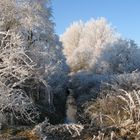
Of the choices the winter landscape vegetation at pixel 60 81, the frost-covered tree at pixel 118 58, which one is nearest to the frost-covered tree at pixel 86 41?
the winter landscape vegetation at pixel 60 81

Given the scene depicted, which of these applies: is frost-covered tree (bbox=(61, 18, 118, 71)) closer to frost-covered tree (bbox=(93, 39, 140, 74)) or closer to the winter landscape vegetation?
the winter landscape vegetation

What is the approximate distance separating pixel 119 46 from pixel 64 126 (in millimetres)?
45416

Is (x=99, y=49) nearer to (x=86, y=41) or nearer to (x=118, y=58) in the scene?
(x=86, y=41)

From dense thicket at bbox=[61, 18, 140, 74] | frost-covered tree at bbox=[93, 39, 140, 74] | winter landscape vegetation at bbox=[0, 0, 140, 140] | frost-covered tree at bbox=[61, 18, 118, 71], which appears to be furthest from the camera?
frost-covered tree at bbox=[61, 18, 118, 71]

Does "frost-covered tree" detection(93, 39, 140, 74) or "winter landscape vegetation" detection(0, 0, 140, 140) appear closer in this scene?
"winter landscape vegetation" detection(0, 0, 140, 140)

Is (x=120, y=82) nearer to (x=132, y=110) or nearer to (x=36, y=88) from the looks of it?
(x=36, y=88)

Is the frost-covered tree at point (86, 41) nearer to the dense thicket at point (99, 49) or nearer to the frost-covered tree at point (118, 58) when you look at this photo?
the dense thicket at point (99, 49)

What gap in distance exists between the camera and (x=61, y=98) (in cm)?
3312

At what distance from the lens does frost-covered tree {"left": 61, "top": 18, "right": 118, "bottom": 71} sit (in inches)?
2377

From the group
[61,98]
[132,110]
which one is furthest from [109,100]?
[61,98]

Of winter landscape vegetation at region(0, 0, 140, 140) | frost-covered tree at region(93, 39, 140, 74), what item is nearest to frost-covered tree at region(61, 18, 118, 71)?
winter landscape vegetation at region(0, 0, 140, 140)

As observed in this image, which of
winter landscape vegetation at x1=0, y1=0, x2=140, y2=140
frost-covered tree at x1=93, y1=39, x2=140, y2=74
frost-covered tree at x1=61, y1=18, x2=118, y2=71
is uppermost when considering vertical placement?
frost-covered tree at x1=61, y1=18, x2=118, y2=71

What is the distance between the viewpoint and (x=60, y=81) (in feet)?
114

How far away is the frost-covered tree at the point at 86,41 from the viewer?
198 feet
